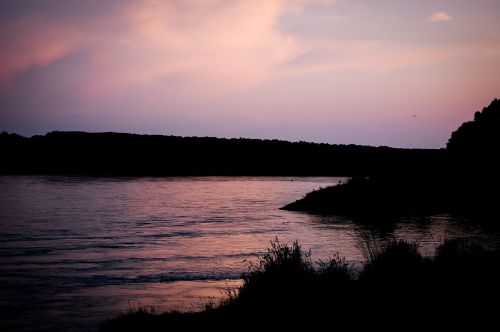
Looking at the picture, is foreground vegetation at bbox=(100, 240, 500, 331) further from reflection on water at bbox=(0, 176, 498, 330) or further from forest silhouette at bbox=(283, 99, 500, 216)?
forest silhouette at bbox=(283, 99, 500, 216)

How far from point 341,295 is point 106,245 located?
19.1m

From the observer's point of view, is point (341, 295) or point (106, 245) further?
point (106, 245)

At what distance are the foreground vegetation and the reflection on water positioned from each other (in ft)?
8.45

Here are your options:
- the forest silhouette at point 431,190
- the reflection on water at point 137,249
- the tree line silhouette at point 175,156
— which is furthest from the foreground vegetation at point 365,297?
the tree line silhouette at point 175,156

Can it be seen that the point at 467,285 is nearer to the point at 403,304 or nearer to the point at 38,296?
the point at 403,304

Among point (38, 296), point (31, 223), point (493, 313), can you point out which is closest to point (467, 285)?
point (493, 313)

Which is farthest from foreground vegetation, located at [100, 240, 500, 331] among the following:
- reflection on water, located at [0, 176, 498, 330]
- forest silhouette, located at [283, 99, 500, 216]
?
forest silhouette, located at [283, 99, 500, 216]

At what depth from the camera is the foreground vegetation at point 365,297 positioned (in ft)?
35.1

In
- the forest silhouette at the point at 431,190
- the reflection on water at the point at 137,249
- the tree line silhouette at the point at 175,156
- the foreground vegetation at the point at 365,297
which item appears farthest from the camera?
the tree line silhouette at the point at 175,156

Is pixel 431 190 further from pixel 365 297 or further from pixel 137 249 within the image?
pixel 365 297

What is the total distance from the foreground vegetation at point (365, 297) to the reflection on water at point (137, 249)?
8.45 ft

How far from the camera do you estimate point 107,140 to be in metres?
152

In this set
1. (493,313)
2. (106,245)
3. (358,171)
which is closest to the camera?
(493,313)

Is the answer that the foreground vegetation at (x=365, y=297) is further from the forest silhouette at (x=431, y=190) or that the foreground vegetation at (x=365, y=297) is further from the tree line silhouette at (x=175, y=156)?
the tree line silhouette at (x=175, y=156)
